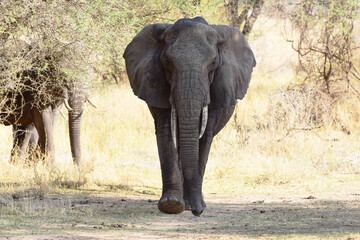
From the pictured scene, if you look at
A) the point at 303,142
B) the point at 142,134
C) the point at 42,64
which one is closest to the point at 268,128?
the point at 303,142

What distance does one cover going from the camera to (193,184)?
6.95 m

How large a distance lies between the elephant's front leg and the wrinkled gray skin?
341cm

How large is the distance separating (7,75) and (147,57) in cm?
263

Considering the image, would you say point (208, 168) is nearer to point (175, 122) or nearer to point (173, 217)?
point (173, 217)

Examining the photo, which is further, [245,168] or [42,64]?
[245,168]

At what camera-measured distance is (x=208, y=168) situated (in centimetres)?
1189

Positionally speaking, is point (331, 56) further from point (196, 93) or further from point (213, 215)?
point (196, 93)

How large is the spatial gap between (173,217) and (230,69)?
176 cm

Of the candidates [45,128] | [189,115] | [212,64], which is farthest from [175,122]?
[45,128]

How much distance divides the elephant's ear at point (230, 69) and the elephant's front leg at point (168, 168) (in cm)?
53

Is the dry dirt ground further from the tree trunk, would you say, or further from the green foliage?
the tree trunk

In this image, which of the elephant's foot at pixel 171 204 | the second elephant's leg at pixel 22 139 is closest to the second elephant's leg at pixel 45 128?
the second elephant's leg at pixel 22 139

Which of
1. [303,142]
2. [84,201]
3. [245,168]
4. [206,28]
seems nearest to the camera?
[206,28]

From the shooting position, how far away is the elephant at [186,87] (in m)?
6.66
